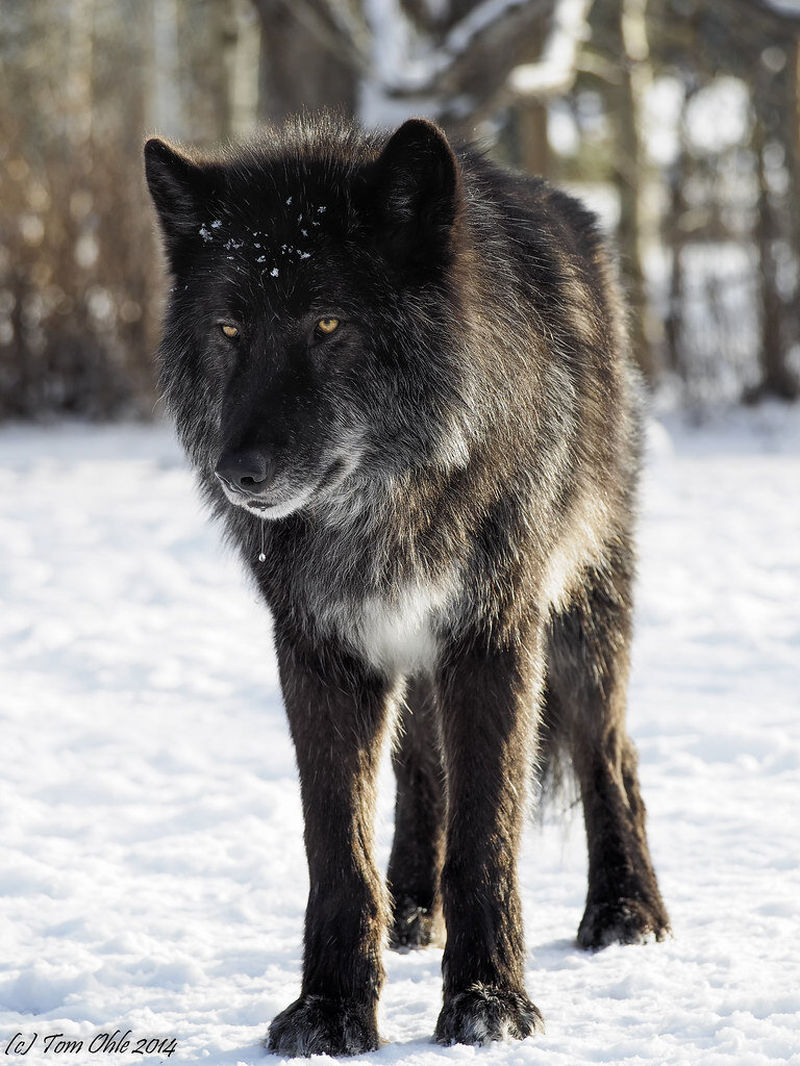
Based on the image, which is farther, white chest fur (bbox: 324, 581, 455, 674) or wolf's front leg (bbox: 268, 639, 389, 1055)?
white chest fur (bbox: 324, 581, 455, 674)

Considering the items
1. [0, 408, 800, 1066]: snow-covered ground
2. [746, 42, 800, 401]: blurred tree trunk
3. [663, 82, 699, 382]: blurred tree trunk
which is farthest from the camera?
[663, 82, 699, 382]: blurred tree trunk

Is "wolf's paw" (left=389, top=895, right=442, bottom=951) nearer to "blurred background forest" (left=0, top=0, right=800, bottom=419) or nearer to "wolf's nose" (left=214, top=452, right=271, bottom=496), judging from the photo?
"wolf's nose" (left=214, top=452, right=271, bottom=496)

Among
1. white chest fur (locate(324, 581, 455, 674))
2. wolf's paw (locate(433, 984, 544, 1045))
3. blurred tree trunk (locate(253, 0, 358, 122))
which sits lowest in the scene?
wolf's paw (locate(433, 984, 544, 1045))

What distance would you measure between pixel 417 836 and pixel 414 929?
269 mm

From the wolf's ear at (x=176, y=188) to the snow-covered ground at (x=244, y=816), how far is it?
1758mm

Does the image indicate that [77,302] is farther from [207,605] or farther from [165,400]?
[165,400]

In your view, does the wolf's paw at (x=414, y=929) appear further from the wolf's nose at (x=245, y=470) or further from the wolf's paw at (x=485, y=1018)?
the wolf's nose at (x=245, y=470)

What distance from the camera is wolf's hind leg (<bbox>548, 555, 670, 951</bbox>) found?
3.74 meters

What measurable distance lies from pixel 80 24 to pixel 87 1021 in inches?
784

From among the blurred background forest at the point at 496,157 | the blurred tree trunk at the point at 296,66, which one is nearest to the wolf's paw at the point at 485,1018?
the blurred background forest at the point at 496,157

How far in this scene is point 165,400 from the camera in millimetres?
3391

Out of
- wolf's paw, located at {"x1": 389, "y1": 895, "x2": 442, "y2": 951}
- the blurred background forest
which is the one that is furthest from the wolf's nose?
the blurred background forest

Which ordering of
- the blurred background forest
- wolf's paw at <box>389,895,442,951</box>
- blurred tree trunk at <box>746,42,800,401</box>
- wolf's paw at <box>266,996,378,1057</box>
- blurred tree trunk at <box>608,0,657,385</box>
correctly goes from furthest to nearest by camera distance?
blurred tree trunk at <box>608,0,657,385</box> → blurred tree trunk at <box>746,42,800,401</box> → the blurred background forest → wolf's paw at <box>389,895,442,951</box> → wolf's paw at <box>266,996,378,1057</box>

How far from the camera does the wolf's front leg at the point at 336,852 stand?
295 centimetres
